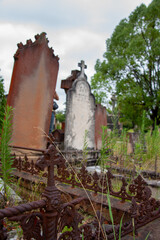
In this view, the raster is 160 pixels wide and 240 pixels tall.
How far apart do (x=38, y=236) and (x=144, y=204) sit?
41.0 inches

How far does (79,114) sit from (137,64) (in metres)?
12.3

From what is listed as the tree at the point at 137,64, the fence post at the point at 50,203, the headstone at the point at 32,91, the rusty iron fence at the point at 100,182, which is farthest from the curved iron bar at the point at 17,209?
the tree at the point at 137,64

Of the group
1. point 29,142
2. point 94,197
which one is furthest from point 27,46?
point 94,197

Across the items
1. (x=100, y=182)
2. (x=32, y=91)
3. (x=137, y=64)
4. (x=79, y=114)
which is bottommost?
(x=100, y=182)

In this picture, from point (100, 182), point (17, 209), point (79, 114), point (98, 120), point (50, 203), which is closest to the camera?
point (17, 209)

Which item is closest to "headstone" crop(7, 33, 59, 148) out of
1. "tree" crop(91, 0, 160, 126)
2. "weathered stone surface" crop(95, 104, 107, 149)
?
"weathered stone surface" crop(95, 104, 107, 149)

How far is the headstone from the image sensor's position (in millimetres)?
4172

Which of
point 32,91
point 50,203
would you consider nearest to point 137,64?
point 32,91

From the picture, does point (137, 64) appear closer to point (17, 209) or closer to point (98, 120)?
point (98, 120)

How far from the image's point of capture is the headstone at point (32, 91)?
417 centimetres

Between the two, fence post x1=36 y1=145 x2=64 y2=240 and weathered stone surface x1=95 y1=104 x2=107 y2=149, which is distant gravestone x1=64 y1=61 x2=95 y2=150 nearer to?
weathered stone surface x1=95 y1=104 x2=107 y2=149

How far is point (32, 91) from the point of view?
171 inches

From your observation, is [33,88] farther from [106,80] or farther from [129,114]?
[106,80]

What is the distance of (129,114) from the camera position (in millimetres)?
16188
